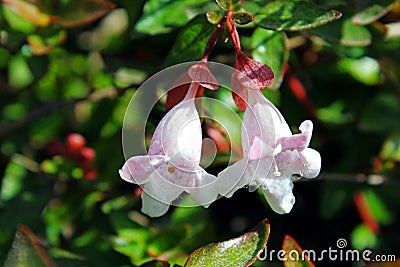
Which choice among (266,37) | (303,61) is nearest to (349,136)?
(303,61)

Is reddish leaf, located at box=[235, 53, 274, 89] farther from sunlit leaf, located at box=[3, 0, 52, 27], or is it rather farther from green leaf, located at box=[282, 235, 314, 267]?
sunlit leaf, located at box=[3, 0, 52, 27]

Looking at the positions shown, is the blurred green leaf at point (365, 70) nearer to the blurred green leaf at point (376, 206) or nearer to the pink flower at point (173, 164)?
the blurred green leaf at point (376, 206)

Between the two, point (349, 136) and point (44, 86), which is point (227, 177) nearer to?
point (349, 136)

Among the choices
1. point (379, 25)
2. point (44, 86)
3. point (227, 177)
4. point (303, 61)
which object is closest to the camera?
point (227, 177)

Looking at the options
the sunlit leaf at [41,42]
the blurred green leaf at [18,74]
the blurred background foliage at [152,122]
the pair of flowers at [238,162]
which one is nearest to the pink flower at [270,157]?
the pair of flowers at [238,162]

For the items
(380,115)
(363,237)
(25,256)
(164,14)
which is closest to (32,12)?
(164,14)

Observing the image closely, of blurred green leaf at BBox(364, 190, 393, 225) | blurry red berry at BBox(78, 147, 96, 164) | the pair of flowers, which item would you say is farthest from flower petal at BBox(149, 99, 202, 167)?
blurred green leaf at BBox(364, 190, 393, 225)
